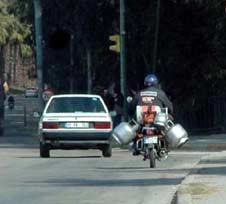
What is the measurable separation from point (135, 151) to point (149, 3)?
65.3ft

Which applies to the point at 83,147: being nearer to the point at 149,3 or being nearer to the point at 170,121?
the point at 170,121

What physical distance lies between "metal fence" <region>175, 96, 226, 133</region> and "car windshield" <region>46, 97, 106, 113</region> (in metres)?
12.2

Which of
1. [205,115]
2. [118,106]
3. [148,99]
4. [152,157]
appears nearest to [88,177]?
[152,157]

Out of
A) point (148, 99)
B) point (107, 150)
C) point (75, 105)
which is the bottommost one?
point (107, 150)

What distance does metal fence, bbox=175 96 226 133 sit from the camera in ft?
125

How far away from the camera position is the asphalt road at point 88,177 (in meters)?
15.4

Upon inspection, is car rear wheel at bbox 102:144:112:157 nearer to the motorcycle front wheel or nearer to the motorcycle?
the motorcycle

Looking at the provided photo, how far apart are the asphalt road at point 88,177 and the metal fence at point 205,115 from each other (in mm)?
9460

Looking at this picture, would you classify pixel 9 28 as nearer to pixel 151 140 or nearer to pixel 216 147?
pixel 216 147

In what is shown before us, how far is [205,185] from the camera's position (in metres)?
15.5

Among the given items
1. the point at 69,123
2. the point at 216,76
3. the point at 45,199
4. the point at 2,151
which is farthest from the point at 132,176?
the point at 216,76

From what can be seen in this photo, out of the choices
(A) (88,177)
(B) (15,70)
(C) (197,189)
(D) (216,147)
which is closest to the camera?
(C) (197,189)

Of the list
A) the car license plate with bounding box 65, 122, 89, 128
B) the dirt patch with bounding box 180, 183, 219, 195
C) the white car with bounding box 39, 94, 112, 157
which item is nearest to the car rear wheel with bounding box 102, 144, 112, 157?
the white car with bounding box 39, 94, 112, 157

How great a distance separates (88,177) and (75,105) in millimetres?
7581
